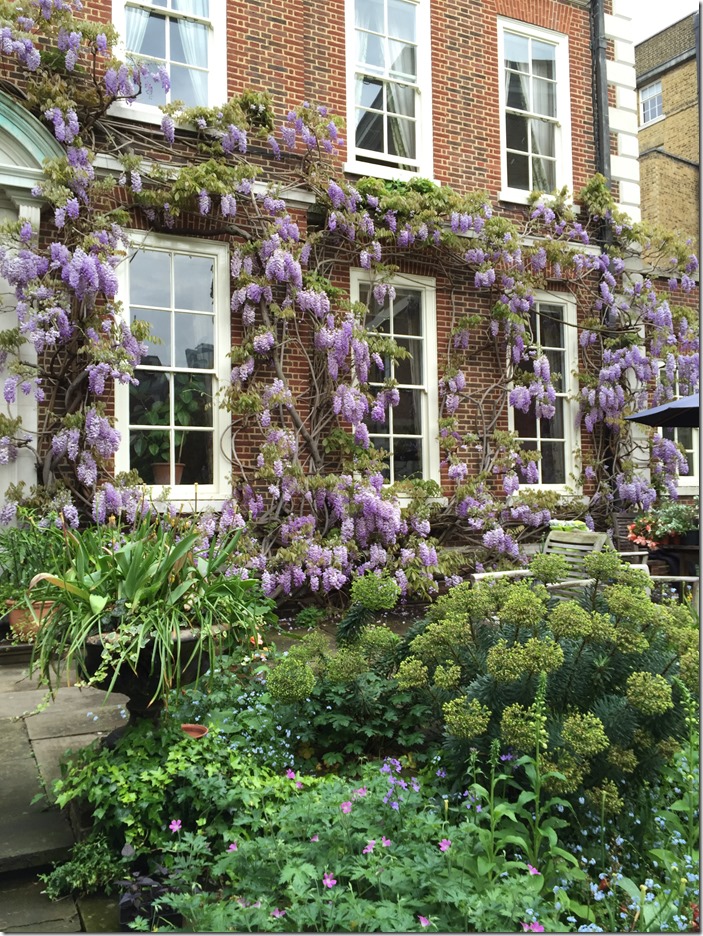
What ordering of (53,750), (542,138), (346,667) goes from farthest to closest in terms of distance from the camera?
(542,138) → (53,750) → (346,667)

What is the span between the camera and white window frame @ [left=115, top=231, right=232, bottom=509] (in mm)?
6895

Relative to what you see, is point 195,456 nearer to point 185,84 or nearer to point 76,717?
point 76,717

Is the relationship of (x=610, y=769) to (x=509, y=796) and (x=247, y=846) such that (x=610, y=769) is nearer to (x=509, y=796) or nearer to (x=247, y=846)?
(x=509, y=796)

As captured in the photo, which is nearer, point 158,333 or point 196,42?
point 158,333

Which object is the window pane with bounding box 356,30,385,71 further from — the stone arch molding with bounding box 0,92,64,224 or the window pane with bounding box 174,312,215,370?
the stone arch molding with bounding box 0,92,64,224

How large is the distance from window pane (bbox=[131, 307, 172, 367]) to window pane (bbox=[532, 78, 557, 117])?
226 inches

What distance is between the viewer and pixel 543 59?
32.5 feet

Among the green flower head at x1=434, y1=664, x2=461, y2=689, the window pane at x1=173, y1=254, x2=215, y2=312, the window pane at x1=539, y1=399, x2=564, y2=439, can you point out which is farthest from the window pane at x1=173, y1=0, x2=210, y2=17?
the green flower head at x1=434, y1=664, x2=461, y2=689

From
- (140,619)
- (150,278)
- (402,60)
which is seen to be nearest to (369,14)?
(402,60)

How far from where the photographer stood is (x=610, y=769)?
2568mm

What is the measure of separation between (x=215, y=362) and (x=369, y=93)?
3.73 metres

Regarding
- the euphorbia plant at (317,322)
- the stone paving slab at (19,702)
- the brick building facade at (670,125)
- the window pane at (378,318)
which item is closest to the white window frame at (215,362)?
the euphorbia plant at (317,322)

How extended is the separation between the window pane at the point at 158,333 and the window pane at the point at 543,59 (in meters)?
6.02

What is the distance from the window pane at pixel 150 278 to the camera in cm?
711
